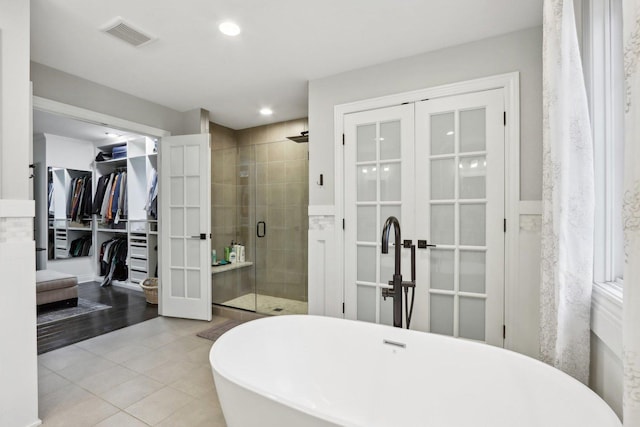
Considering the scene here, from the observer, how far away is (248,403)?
1234 millimetres

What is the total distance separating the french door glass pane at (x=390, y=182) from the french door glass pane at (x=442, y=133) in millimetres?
324

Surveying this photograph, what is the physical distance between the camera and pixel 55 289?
151 inches

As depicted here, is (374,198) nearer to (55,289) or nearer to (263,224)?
(263,224)

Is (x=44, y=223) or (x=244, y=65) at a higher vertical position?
(x=244, y=65)

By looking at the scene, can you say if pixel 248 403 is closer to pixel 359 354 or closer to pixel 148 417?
pixel 359 354

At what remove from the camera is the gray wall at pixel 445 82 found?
2.15m

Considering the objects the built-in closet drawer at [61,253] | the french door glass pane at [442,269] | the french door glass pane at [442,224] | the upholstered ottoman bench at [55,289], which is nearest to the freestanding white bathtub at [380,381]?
the french door glass pane at [442,269]

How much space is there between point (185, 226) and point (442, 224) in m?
2.83

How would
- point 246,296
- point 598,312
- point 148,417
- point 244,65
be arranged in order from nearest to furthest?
point 598,312
point 148,417
point 244,65
point 246,296

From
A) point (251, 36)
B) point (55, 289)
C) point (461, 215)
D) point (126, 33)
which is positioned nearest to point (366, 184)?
point (461, 215)

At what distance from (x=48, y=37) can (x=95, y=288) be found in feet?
13.3

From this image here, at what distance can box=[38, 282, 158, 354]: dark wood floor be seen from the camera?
9.91 feet

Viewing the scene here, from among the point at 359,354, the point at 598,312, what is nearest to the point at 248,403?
the point at 359,354

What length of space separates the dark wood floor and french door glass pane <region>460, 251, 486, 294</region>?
3.45m
